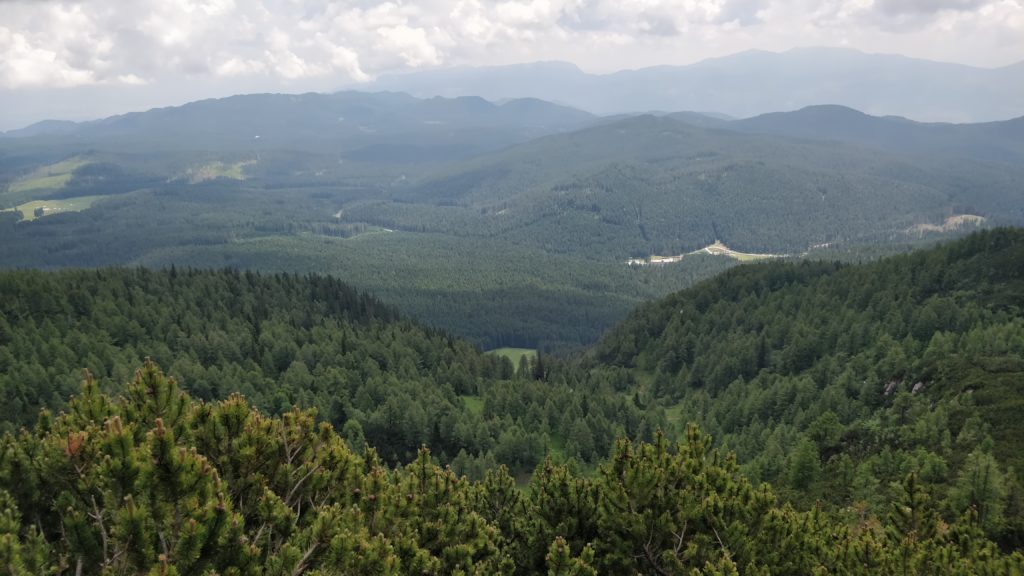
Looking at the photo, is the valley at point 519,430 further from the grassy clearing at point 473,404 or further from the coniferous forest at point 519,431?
the grassy clearing at point 473,404

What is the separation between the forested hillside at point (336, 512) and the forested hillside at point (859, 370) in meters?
30.1

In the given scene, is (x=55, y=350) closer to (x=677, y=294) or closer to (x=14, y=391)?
(x=14, y=391)

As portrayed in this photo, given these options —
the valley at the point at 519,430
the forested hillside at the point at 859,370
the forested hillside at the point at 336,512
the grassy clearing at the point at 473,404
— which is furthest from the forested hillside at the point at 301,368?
the forested hillside at the point at 336,512

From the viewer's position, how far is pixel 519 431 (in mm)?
89750

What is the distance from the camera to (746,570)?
2031 cm

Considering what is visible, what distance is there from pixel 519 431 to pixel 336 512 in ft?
247

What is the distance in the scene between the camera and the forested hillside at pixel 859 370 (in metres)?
57.7

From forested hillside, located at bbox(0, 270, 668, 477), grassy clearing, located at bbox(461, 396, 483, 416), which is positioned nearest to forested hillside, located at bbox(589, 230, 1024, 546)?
forested hillside, located at bbox(0, 270, 668, 477)

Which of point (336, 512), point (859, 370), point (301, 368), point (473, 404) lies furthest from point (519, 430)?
point (336, 512)

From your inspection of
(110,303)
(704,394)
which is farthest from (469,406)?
(110,303)

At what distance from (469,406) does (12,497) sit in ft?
319

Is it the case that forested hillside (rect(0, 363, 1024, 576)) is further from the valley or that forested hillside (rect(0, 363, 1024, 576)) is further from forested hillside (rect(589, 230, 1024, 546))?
forested hillside (rect(589, 230, 1024, 546))

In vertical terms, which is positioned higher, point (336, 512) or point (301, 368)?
point (336, 512)

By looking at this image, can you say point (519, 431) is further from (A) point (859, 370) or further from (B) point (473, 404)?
(A) point (859, 370)
